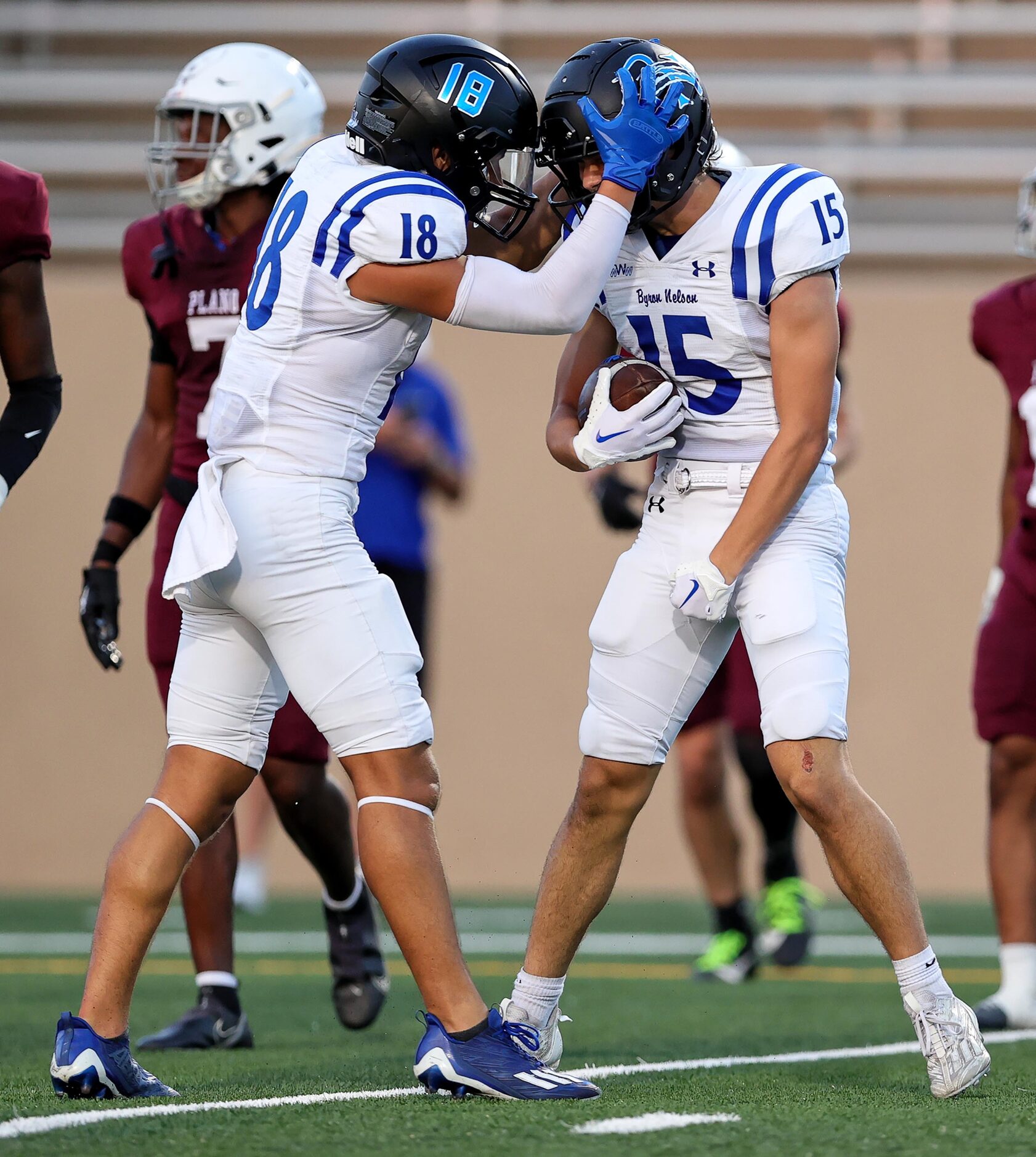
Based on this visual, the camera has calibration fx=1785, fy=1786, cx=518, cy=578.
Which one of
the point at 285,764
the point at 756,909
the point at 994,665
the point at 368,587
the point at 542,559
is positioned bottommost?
the point at 756,909

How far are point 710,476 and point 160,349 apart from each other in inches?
53.9

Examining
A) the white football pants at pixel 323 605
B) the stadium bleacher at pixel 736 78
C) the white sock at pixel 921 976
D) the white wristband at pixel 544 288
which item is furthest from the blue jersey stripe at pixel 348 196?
the stadium bleacher at pixel 736 78

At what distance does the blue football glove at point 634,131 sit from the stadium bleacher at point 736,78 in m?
5.76

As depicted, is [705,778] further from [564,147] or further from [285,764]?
[564,147]

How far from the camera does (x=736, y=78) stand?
29.6 ft

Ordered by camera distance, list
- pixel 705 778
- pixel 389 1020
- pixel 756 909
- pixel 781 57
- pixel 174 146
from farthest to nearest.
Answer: pixel 781 57 → pixel 756 909 → pixel 705 778 → pixel 389 1020 → pixel 174 146

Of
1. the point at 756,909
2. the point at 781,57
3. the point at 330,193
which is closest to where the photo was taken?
the point at 330,193

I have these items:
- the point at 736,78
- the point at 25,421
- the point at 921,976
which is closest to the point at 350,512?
the point at 25,421

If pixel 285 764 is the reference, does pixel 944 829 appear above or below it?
below

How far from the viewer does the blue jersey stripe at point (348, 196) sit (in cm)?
268

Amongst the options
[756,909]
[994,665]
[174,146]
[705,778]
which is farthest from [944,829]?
[174,146]

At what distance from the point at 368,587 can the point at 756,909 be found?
4.26m

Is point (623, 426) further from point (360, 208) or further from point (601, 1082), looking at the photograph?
point (601, 1082)

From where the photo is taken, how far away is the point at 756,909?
6656 millimetres
